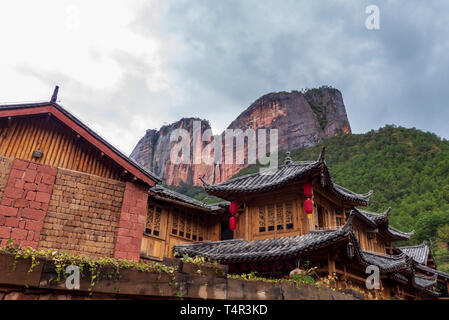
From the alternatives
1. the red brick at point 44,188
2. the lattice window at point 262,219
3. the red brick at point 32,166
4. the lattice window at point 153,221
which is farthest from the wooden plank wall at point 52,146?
the lattice window at point 262,219

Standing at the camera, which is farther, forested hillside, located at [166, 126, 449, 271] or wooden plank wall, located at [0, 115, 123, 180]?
forested hillside, located at [166, 126, 449, 271]

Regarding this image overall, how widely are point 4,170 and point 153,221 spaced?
8.08m

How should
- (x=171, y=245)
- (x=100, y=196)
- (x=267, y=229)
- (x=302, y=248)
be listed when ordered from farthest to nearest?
1. (x=171, y=245)
2. (x=267, y=229)
3. (x=302, y=248)
4. (x=100, y=196)

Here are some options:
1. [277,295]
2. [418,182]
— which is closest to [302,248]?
[277,295]

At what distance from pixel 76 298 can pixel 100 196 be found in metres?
8.28

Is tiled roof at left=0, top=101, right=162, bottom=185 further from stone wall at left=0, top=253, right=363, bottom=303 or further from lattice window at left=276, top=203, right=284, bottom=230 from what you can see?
stone wall at left=0, top=253, right=363, bottom=303

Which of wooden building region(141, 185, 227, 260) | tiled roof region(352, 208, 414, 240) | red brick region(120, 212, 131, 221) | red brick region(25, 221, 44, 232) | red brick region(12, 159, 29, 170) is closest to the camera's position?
red brick region(25, 221, 44, 232)

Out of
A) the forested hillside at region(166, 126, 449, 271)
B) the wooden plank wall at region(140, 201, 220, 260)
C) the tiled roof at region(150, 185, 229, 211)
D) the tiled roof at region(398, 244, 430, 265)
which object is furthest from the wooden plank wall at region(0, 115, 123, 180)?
the forested hillside at region(166, 126, 449, 271)

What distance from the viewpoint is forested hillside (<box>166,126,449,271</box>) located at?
130 ft

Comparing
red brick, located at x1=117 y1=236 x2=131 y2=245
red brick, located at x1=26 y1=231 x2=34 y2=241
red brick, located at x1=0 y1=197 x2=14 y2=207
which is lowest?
red brick, located at x1=26 y1=231 x2=34 y2=241

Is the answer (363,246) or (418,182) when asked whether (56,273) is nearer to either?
(363,246)

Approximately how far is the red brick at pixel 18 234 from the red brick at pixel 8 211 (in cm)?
49

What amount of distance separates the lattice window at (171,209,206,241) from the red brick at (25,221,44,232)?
8.52 metres

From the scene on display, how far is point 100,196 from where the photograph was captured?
12648 millimetres
